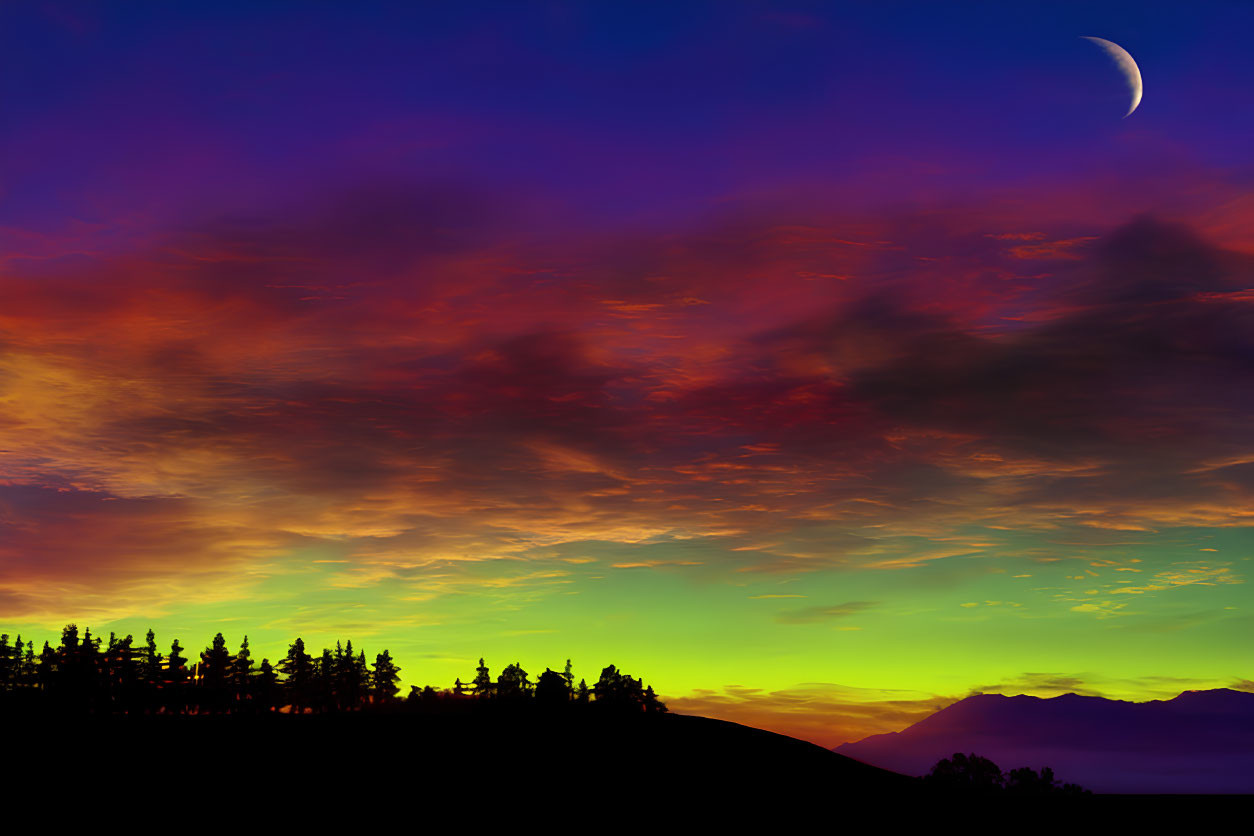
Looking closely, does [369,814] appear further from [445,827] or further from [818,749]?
[818,749]

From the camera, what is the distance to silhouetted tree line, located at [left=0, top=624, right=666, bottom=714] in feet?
434

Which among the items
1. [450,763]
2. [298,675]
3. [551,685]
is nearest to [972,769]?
[551,685]

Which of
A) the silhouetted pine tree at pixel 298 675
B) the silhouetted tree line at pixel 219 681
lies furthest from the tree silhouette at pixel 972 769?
the silhouetted pine tree at pixel 298 675

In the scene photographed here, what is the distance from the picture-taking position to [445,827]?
40.6 metres

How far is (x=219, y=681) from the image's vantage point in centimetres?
14450

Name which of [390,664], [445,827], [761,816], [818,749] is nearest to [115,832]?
[445,827]

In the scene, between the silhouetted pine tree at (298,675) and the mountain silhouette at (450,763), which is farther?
the silhouetted pine tree at (298,675)

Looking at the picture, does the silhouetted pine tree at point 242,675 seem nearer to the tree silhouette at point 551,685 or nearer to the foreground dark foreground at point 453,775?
the tree silhouette at point 551,685

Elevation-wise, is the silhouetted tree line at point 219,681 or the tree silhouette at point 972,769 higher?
the silhouetted tree line at point 219,681

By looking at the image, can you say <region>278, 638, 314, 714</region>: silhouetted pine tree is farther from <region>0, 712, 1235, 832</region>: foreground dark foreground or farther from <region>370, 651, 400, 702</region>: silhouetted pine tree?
<region>0, 712, 1235, 832</region>: foreground dark foreground

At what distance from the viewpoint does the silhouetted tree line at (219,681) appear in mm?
132375

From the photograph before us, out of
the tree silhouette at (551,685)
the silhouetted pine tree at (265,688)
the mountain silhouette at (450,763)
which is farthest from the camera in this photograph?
the silhouetted pine tree at (265,688)

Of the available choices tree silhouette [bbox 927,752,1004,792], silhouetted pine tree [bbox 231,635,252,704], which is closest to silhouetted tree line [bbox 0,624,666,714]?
silhouetted pine tree [bbox 231,635,252,704]

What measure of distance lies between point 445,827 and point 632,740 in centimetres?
1373
